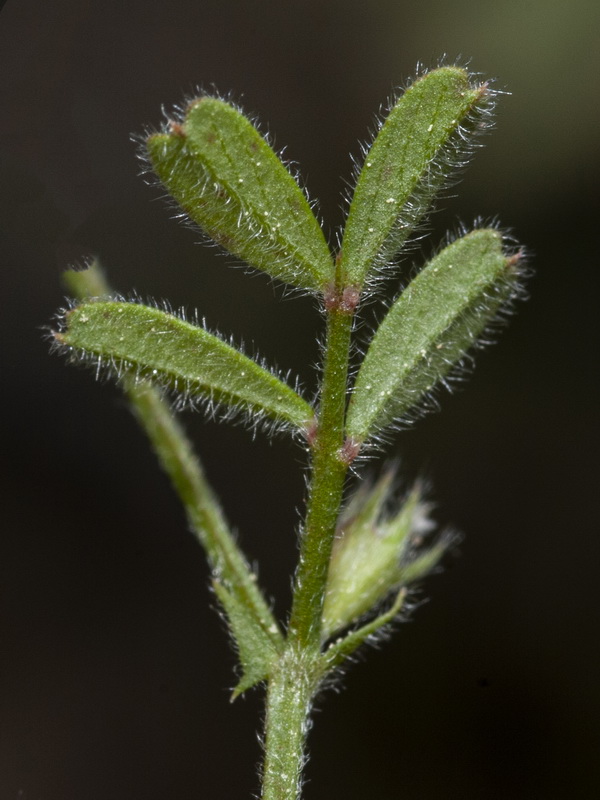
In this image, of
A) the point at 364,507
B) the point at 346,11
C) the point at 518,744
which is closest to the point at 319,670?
the point at 364,507

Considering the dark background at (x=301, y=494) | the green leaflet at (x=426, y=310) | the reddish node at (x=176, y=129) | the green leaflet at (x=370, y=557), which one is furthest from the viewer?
the dark background at (x=301, y=494)

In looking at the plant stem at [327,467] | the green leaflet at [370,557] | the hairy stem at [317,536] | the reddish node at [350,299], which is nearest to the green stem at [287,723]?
the hairy stem at [317,536]

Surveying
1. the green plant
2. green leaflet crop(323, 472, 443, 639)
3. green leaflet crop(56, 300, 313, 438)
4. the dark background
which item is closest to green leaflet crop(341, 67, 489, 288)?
the green plant

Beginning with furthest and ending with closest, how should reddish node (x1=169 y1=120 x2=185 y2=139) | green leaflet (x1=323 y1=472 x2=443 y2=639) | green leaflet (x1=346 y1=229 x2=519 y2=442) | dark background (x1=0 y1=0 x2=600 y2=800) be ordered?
dark background (x1=0 y1=0 x2=600 y2=800), green leaflet (x1=323 y1=472 x2=443 y2=639), green leaflet (x1=346 y1=229 x2=519 y2=442), reddish node (x1=169 y1=120 x2=185 y2=139)

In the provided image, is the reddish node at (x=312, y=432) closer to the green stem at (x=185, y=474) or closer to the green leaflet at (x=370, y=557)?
the green leaflet at (x=370, y=557)

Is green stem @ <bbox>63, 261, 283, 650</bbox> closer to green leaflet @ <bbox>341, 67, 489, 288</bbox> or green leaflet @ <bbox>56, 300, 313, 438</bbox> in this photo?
green leaflet @ <bbox>56, 300, 313, 438</bbox>
